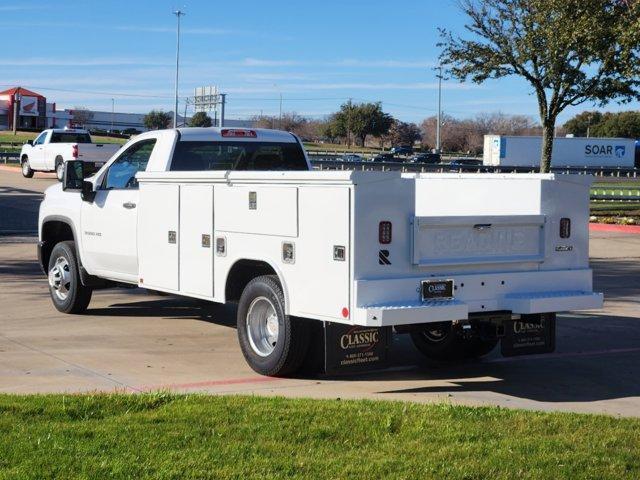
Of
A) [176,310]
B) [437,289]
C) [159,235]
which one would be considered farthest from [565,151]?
[437,289]

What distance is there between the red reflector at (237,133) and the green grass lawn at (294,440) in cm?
420

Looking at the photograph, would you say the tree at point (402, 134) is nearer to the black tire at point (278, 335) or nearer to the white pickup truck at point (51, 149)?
the white pickup truck at point (51, 149)

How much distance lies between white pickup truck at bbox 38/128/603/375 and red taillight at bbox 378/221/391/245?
0.04ft

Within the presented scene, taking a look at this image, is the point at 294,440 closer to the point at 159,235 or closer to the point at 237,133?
the point at 159,235

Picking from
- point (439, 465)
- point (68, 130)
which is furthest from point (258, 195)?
point (68, 130)

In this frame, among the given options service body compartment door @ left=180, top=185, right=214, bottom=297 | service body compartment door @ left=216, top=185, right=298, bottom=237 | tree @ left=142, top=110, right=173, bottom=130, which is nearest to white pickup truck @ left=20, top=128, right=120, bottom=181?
service body compartment door @ left=180, top=185, right=214, bottom=297

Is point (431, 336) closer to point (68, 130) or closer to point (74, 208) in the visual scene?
point (74, 208)

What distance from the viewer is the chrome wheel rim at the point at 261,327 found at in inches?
348

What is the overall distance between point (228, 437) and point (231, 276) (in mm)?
3003

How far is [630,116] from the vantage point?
4601 inches

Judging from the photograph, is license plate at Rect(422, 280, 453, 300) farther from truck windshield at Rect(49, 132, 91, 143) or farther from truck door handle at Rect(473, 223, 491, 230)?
truck windshield at Rect(49, 132, 91, 143)

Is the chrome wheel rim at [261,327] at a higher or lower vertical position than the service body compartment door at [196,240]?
lower

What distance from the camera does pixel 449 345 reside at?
32.1 feet

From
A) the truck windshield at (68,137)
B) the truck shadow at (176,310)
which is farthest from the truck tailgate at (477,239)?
the truck windshield at (68,137)
